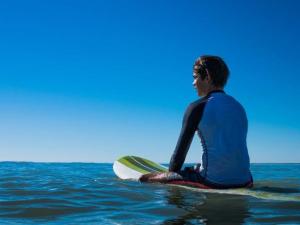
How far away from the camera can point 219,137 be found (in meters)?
6.57

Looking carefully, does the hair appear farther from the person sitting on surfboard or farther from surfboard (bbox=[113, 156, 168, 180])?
surfboard (bbox=[113, 156, 168, 180])

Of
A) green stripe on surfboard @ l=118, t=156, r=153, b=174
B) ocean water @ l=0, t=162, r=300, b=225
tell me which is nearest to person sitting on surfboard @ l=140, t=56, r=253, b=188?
ocean water @ l=0, t=162, r=300, b=225

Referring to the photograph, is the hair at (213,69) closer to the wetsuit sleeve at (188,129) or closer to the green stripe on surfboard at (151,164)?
the wetsuit sleeve at (188,129)

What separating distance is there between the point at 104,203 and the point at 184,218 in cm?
169

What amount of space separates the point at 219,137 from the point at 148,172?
3.55 meters

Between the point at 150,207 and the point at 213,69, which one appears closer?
the point at 150,207

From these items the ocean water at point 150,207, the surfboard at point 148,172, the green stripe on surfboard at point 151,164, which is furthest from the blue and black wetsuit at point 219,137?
the green stripe on surfboard at point 151,164

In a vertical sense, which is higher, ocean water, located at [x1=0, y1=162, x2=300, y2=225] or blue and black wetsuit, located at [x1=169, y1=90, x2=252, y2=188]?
blue and black wetsuit, located at [x1=169, y1=90, x2=252, y2=188]

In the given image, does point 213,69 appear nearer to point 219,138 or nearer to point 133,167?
point 219,138

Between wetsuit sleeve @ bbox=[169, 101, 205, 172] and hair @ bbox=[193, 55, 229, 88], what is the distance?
64 centimetres

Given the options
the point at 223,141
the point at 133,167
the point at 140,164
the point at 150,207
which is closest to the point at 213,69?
the point at 223,141

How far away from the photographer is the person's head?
6.97 m

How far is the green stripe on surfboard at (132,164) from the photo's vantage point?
33.1 feet

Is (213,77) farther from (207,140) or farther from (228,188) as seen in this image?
(228,188)
